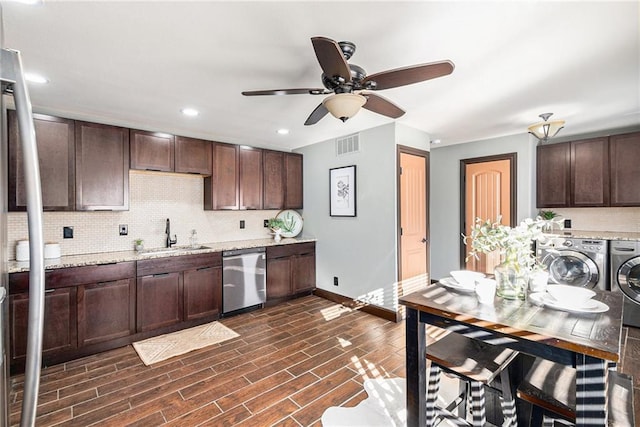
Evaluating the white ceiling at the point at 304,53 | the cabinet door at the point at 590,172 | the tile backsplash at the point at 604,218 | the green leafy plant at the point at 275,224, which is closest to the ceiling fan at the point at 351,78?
the white ceiling at the point at 304,53

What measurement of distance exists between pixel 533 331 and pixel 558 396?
13.7 inches

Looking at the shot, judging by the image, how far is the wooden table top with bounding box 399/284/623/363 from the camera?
4.02 feet

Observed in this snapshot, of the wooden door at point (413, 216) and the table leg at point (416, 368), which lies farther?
the wooden door at point (413, 216)

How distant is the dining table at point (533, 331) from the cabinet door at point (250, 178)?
3.09 metres

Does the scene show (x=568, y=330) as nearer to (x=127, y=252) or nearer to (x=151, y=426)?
(x=151, y=426)

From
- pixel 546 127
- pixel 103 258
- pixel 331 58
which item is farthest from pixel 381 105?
pixel 103 258

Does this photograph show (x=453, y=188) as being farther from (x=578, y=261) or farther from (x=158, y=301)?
(x=158, y=301)

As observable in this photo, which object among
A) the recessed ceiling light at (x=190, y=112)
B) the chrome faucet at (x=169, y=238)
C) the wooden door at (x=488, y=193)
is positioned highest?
the recessed ceiling light at (x=190, y=112)

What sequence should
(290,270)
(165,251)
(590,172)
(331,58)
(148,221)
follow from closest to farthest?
1. (331,58)
2. (165,251)
3. (148,221)
4. (590,172)
5. (290,270)

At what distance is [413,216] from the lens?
13.0 feet

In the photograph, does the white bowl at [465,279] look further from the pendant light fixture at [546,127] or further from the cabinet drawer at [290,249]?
the cabinet drawer at [290,249]

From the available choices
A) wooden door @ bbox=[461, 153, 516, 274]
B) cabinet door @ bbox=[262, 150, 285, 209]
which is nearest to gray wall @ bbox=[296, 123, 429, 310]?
cabinet door @ bbox=[262, 150, 285, 209]

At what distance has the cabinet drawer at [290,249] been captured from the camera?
14.2ft

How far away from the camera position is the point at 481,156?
4645mm
